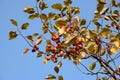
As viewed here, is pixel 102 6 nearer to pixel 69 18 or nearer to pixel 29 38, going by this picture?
pixel 69 18

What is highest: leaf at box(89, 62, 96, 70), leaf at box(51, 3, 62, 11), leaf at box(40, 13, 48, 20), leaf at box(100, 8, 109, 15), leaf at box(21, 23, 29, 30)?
leaf at box(51, 3, 62, 11)

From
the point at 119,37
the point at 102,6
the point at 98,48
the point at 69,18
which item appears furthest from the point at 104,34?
the point at 69,18

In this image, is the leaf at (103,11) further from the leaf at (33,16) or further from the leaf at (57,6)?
the leaf at (33,16)

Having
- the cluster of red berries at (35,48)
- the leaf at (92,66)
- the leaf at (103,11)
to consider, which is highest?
the leaf at (103,11)

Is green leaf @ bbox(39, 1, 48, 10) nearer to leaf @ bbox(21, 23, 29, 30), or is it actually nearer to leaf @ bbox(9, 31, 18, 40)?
leaf @ bbox(21, 23, 29, 30)

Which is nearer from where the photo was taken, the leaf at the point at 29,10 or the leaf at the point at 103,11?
the leaf at the point at 103,11

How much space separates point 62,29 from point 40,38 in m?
0.71

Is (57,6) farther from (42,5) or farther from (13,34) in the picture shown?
(13,34)

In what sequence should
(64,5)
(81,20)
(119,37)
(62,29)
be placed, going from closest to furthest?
1. (119,37)
2. (62,29)
3. (81,20)
4. (64,5)

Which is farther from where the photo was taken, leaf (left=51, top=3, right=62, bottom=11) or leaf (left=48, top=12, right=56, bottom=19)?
leaf (left=48, top=12, right=56, bottom=19)

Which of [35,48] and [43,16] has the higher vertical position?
[43,16]

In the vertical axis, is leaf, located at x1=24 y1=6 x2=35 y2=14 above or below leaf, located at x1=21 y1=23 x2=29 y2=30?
above

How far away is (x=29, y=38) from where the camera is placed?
372cm

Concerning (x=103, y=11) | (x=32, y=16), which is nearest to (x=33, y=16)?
(x=32, y=16)
